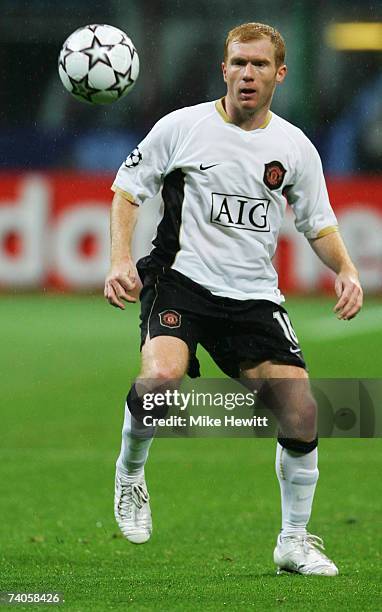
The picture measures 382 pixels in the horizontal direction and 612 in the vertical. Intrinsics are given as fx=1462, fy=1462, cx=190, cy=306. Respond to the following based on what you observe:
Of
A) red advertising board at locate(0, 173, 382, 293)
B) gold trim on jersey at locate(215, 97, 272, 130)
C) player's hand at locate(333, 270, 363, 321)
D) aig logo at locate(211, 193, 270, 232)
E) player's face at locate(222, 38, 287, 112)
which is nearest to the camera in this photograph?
player's hand at locate(333, 270, 363, 321)

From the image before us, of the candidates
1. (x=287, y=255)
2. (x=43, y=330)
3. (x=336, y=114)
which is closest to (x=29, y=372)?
(x=43, y=330)

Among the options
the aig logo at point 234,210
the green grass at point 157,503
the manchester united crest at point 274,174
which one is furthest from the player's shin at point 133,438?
the manchester united crest at point 274,174

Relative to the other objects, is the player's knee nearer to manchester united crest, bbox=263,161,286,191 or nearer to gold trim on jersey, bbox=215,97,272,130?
manchester united crest, bbox=263,161,286,191

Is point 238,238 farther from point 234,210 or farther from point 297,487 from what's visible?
point 297,487

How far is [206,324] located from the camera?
5.67m

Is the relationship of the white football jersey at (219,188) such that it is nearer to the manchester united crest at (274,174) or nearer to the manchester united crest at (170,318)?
the manchester united crest at (274,174)

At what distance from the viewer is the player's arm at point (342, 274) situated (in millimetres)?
5391

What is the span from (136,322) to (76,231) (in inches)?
68.1

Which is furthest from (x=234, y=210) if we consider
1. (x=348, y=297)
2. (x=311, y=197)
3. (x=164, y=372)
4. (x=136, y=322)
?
(x=136, y=322)

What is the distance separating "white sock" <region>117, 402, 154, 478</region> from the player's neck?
1.20m

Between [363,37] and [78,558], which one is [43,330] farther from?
[78,558]

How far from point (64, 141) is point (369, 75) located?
427 cm

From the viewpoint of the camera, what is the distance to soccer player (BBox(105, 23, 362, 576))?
5574 mm

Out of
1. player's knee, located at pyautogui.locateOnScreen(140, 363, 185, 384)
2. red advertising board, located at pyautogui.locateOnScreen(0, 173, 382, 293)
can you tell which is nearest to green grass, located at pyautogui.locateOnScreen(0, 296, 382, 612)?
player's knee, located at pyautogui.locateOnScreen(140, 363, 185, 384)
